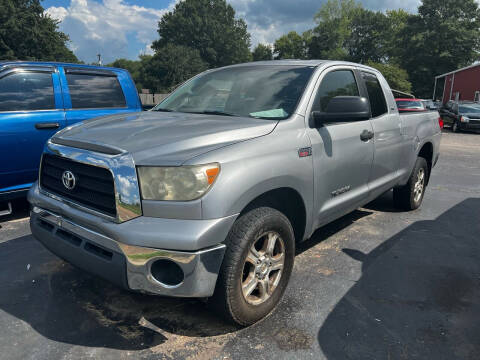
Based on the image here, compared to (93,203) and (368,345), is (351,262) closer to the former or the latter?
(368,345)

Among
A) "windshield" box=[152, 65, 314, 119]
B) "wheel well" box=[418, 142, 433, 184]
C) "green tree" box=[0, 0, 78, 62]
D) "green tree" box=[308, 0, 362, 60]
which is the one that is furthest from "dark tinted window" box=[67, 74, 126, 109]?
"green tree" box=[308, 0, 362, 60]

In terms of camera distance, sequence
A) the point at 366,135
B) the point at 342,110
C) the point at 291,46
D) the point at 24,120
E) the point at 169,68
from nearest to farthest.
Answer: the point at 342,110
the point at 366,135
the point at 24,120
the point at 169,68
the point at 291,46

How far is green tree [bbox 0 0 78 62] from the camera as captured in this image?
3525 centimetres

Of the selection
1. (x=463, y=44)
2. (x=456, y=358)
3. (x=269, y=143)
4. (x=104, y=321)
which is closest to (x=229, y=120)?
(x=269, y=143)

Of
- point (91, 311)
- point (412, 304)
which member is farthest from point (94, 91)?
point (412, 304)

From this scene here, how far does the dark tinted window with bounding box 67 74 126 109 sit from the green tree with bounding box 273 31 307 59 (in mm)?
74408

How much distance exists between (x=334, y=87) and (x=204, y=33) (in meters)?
78.3

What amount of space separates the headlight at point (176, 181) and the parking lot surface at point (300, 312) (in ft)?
2.88

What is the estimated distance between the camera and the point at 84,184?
2.39 meters

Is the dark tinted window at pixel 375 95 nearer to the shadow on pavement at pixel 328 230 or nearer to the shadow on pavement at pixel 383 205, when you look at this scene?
the shadow on pavement at pixel 328 230

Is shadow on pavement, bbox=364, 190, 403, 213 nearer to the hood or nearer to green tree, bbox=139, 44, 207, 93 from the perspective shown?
the hood

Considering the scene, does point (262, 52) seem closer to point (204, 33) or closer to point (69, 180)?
point (204, 33)

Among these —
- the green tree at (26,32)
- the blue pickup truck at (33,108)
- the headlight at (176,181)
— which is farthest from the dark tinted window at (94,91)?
the green tree at (26,32)

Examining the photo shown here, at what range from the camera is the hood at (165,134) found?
2225 mm
